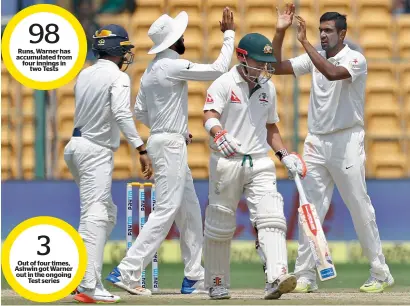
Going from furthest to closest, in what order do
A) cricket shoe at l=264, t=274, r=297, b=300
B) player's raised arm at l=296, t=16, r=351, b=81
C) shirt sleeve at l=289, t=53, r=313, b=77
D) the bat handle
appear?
shirt sleeve at l=289, t=53, r=313, b=77, player's raised arm at l=296, t=16, r=351, b=81, the bat handle, cricket shoe at l=264, t=274, r=297, b=300

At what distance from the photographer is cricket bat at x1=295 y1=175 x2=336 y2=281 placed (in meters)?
7.78

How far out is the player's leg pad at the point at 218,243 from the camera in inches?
320

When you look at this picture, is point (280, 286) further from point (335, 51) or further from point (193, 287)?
point (335, 51)

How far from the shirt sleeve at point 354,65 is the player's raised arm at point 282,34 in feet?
1.38

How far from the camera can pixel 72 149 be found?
8141 mm

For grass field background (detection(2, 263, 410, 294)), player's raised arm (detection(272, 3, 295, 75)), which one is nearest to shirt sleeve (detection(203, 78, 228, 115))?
player's raised arm (detection(272, 3, 295, 75))

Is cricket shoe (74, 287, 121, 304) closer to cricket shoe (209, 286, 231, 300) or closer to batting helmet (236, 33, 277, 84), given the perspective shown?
cricket shoe (209, 286, 231, 300)

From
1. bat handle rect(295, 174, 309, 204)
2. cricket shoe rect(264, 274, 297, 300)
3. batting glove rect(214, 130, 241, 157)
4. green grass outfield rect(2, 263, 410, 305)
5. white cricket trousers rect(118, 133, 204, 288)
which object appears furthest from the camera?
white cricket trousers rect(118, 133, 204, 288)

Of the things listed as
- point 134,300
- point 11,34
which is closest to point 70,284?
point 134,300

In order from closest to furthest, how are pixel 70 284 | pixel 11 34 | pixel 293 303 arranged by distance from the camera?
pixel 293 303, pixel 70 284, pixel 11 34

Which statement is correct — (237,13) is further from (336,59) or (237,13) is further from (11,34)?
(336,59)

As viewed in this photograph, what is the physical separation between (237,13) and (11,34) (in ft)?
10.0

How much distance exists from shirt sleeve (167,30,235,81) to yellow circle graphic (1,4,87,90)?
3.22 metres

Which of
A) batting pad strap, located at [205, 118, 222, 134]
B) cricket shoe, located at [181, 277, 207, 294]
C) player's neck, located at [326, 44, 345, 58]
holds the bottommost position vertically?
cricket shoe, located at [181, 277, 207, 294]
